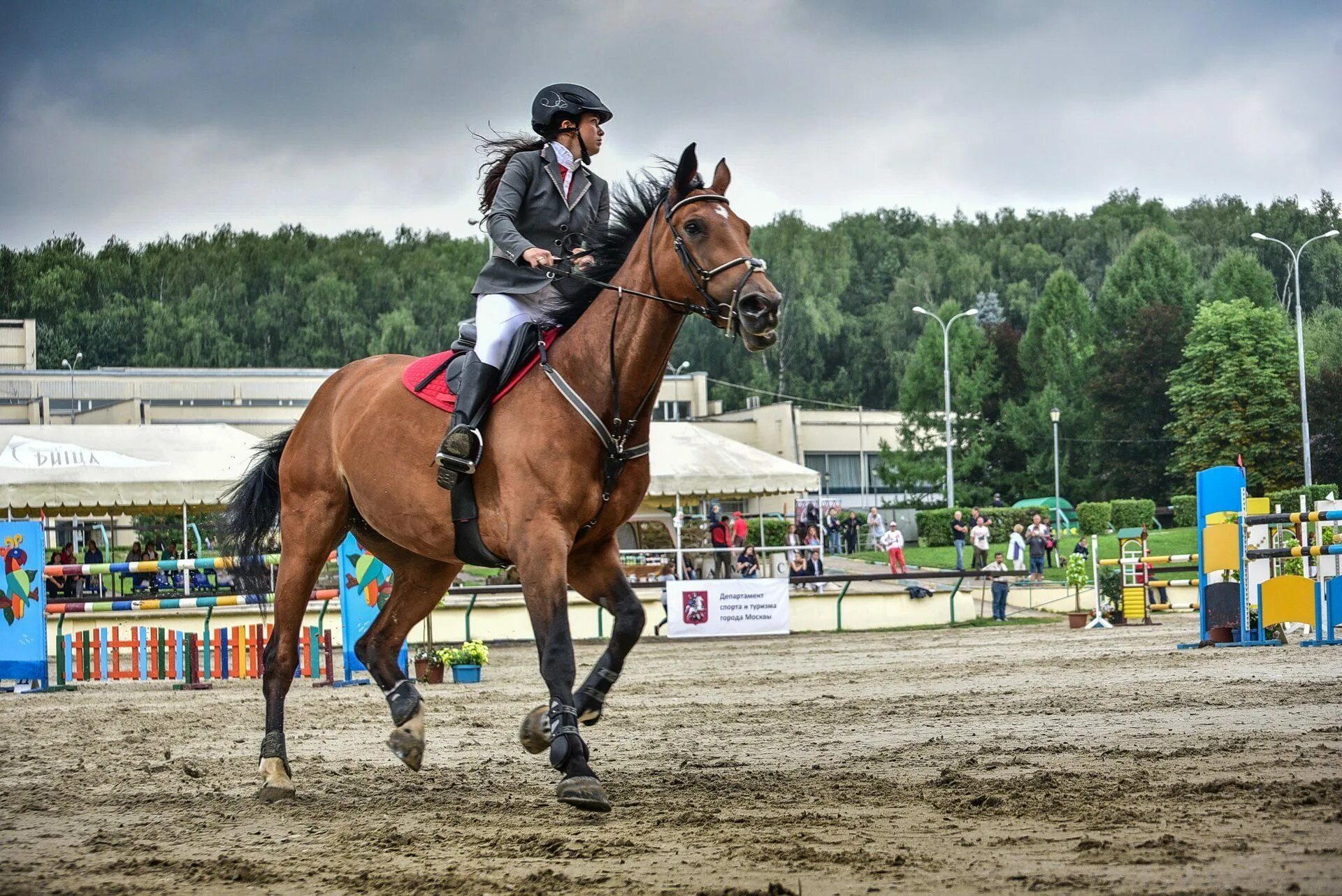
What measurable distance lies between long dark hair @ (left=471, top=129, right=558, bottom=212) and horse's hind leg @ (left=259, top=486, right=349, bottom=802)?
1.88m

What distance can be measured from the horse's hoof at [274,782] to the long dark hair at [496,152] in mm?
3107

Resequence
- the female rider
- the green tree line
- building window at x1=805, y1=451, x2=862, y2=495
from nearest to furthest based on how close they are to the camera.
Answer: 1. the female rider
2. the green tree line
3. building window at x1=805, y1=451, x2=862, y2=495

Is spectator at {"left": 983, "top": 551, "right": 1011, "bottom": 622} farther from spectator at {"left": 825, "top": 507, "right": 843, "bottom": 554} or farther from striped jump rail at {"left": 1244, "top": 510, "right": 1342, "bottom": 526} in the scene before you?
spectator at {"left": 825, "top": 507, "right": 843, "bottom": 554}

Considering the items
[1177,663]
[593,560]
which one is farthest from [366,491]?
[1177,663]

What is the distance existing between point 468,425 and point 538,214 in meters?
1.27

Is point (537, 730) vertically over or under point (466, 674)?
over

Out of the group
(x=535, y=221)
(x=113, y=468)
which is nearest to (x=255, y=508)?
(x=535, y=221)

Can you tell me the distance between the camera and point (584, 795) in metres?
5.81

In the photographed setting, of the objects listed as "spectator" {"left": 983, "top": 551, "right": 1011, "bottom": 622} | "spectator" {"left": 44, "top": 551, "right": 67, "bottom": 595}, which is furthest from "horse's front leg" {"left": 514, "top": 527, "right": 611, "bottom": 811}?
"spectator" {"left": 983, "top": 551, "right": 1011, "bottom": 622}

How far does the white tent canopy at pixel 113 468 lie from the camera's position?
24.7 metres

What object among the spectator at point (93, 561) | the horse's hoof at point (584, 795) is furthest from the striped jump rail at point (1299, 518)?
the spectator at point (93, 561)

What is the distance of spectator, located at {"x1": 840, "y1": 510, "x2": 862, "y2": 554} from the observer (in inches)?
1981

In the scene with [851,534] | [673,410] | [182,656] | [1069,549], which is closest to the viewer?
[182,656]

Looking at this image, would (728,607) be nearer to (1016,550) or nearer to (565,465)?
(1016,550)
